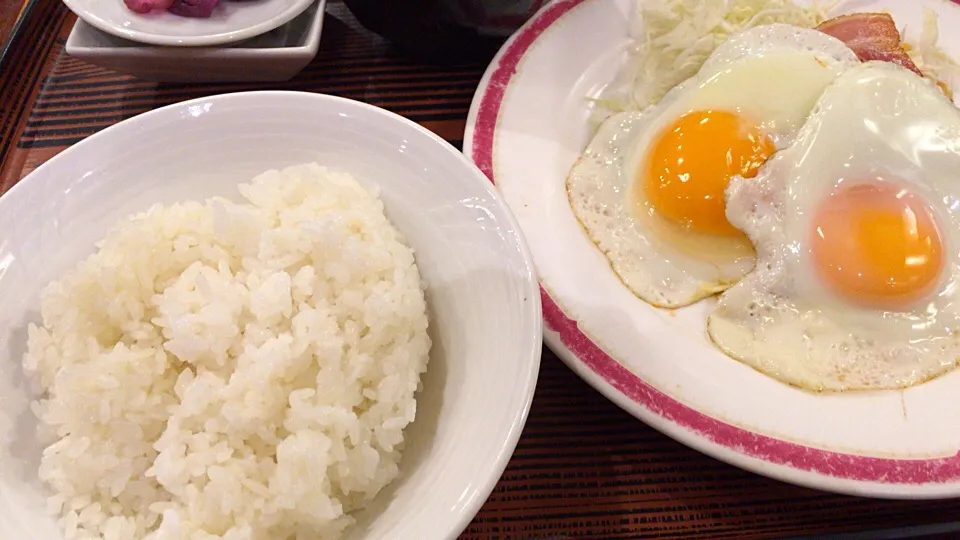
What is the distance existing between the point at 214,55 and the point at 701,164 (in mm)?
1385

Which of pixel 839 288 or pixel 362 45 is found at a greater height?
pixel 362 45

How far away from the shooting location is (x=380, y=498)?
0.99 meters

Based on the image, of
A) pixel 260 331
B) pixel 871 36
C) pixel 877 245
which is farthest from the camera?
pixel 871 36

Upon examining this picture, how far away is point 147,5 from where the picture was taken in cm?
168

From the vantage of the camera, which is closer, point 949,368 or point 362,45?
point 949,368

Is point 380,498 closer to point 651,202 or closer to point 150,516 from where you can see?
point 150,516

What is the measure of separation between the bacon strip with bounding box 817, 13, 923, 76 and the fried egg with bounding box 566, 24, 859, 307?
0.07 m

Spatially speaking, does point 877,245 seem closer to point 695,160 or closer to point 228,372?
point 695,160

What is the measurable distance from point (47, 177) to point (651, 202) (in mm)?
1423

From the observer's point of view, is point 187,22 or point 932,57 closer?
point 187,22

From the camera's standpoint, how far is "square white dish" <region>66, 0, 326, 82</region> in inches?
65.9

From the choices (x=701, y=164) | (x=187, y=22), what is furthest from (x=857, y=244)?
(x=187, y=22)

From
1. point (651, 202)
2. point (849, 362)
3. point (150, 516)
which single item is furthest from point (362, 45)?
point (849, 362)

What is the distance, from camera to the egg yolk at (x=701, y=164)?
1708mm
